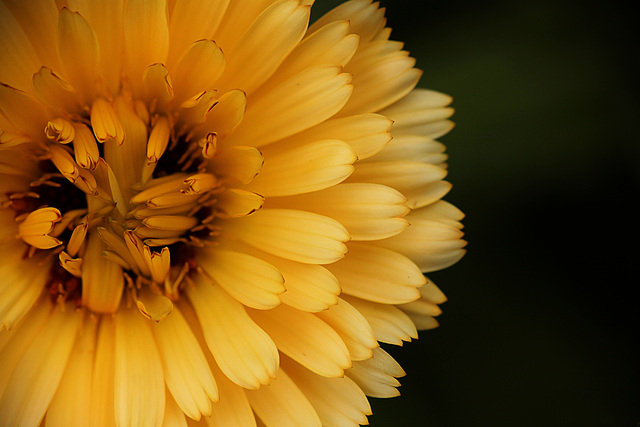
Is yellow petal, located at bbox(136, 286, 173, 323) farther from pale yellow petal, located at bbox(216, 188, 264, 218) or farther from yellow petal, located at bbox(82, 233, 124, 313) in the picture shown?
pale yellow petal, located at bbox(216, 188, 264, 218)

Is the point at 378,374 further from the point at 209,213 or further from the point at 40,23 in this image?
the point at 40,23

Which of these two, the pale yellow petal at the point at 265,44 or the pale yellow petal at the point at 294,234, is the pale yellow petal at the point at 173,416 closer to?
the pale yellow petal at the point at 294,234

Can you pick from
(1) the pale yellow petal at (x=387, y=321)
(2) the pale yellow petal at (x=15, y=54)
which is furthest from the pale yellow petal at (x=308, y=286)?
(2) the pale yellow petal at (x=15, y=54)

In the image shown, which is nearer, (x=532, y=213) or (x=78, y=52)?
(x=78, y=52)

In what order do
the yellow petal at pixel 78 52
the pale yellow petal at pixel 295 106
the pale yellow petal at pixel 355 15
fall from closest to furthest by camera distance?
the yellow petal at pixel 78 52 → the pale yellow petal at pixel 295 106 → the pale yellow petal at pixel 355 15

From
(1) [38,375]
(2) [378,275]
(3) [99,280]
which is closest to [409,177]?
(2) [378,275]

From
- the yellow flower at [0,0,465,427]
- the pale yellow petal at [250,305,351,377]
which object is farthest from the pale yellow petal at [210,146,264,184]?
the pale yellow petal at [250,305,351,377]
